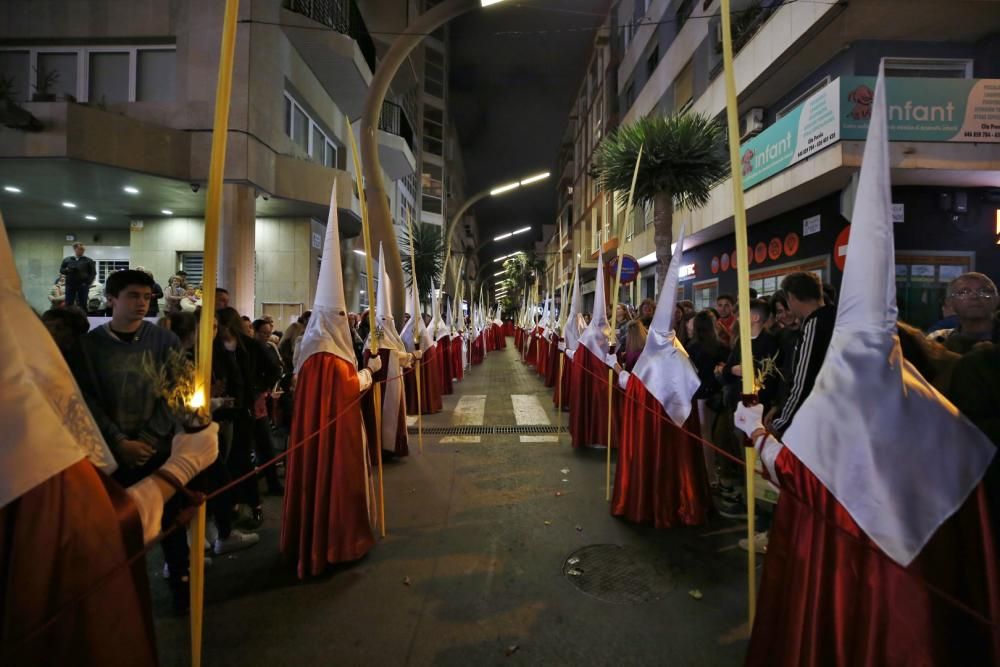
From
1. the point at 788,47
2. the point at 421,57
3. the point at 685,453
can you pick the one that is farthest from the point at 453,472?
the point at 421,57

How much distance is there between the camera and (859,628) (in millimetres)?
1947

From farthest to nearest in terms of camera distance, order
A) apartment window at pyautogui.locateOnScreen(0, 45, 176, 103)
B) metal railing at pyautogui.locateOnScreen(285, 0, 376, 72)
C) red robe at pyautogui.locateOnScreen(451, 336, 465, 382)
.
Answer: red robe at pyautogui.locateOnScreen(451, 336, 465, 382)
metal railing at pyautogui.locateOnScreen(285, 0, 376, 72)
apartment window at pyautogui.locateOnScreen(0, 45, 176, 103)

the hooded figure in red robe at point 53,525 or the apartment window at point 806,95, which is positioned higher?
the apartment window at point 806,95

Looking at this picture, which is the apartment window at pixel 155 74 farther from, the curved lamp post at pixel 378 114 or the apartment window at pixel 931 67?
the apartment window at pixel 931 67

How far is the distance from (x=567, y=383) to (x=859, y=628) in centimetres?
804

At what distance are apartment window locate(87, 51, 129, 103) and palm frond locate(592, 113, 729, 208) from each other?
12.5 meters

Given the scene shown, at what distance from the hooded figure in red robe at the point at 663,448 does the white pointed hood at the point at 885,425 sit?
7.58 feet

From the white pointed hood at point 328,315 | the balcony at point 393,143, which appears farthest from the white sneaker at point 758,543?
the balcony at point 393,143

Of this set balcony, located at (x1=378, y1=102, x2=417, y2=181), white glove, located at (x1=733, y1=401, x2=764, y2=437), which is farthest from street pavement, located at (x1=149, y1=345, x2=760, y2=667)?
balcony, located at (x1=378, y1=102, x2=417, y2=181)

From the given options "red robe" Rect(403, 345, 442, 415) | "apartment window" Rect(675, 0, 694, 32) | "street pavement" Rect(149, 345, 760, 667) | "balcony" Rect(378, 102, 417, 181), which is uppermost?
"apartment window" Rect(675, 0, 694, 32)

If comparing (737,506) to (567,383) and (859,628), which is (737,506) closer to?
(859,628)

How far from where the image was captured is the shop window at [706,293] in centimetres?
1712

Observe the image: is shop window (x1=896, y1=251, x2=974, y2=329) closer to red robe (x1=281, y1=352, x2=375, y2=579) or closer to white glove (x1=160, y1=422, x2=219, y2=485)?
red robe (x1=281, y1=352, x2=375, y2=579)

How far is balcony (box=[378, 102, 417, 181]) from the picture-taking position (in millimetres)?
20562
